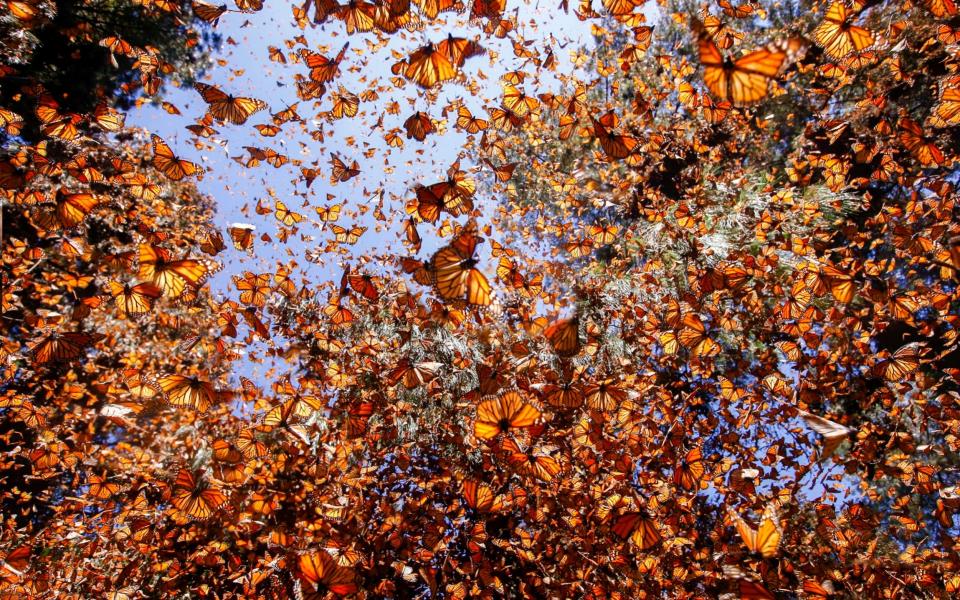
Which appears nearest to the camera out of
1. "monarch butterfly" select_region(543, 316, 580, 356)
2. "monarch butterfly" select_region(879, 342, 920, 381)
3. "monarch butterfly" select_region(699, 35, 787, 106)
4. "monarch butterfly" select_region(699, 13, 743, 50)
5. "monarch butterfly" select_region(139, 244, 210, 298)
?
"monarch butterfly" select_region(699, 35, 787, 106)

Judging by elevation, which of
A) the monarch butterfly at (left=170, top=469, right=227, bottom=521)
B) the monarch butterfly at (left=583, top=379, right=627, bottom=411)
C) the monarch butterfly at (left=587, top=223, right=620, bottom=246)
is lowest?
the monarch butterfly at (left=170, top=469, right=227, bottom=521)

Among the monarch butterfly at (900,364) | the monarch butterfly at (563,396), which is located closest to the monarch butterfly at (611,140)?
the monarch butterfly at (563,396)

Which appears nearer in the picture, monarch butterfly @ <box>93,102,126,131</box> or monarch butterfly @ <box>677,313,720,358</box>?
monarch butterfly @ <box>93,102,126,131</box>

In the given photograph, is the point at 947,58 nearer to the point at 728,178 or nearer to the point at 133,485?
the point at 728,178

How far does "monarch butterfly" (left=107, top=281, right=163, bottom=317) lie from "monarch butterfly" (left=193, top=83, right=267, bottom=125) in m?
1.38

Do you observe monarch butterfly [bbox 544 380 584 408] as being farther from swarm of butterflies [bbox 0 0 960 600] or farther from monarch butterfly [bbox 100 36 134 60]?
monarch butterfly [bbox 100 36 134 60]

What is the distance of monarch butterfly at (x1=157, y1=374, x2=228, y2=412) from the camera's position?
2412 millimetres

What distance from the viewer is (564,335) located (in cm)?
204

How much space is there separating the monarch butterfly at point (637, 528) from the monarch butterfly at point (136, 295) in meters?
3.02

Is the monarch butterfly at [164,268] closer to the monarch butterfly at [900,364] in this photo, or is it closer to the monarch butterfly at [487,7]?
the monarch butterfly at [487,7]

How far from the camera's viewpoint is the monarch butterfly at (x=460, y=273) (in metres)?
1.75

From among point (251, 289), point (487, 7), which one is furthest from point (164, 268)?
point (487, 7)

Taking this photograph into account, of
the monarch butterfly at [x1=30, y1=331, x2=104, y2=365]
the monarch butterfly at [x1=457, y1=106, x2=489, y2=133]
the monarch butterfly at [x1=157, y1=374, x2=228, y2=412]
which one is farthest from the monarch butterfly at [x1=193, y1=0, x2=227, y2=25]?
the monarch butterfly at [x1=157, y1=374, x2=228, y2=412]

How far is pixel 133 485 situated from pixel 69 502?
1.87 metres
